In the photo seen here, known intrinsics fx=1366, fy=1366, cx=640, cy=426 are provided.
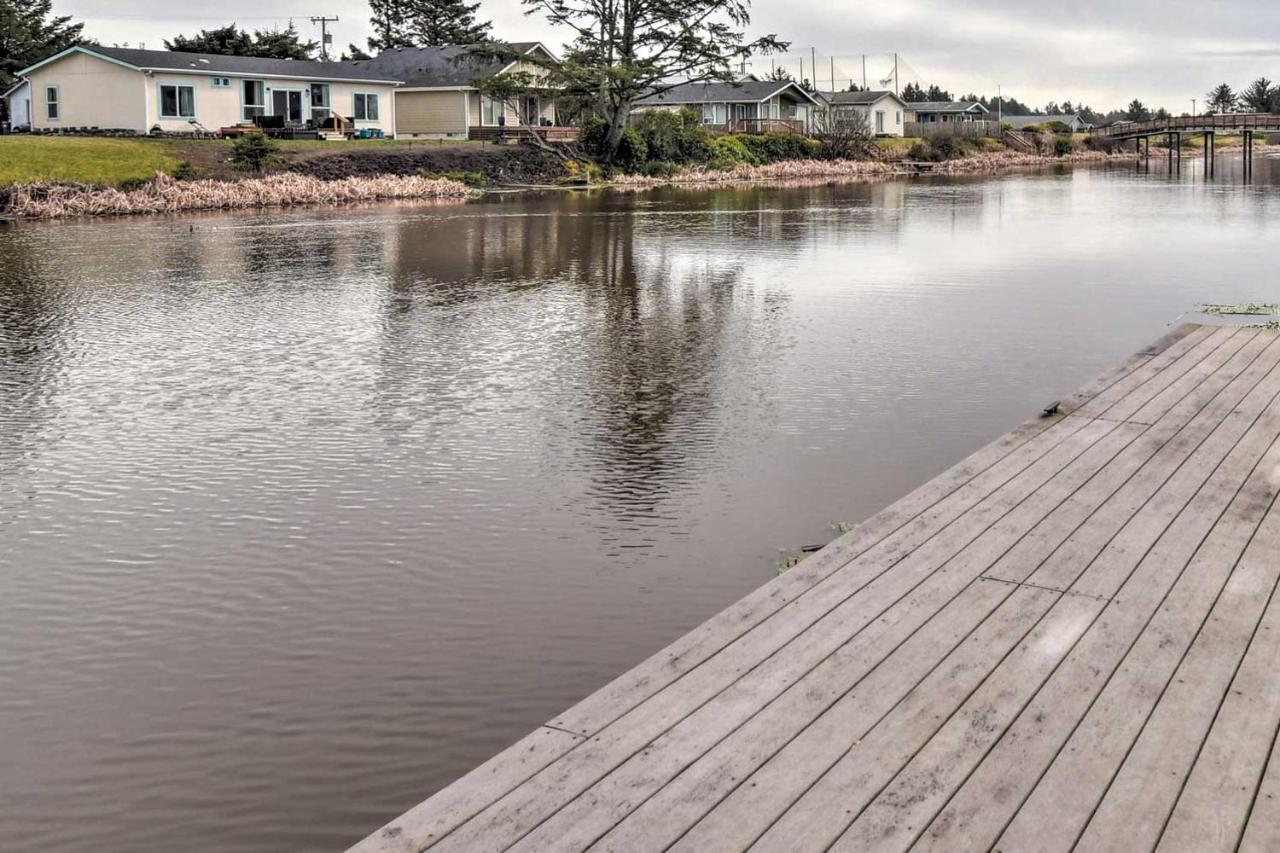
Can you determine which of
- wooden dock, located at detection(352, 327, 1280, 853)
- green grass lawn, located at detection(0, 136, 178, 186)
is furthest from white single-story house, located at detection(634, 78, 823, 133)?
wooden dock, located at detection(352, 327, 1280, 853)

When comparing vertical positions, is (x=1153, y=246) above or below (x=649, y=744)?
above

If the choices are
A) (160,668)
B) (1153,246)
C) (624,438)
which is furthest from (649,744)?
(1153,246)

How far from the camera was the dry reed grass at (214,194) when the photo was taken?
136 ft

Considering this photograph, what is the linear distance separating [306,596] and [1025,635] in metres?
4.39

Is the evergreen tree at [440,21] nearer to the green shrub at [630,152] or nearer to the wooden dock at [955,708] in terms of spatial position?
the green shrub at [630,152]

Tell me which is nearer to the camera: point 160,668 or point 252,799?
point 252,799

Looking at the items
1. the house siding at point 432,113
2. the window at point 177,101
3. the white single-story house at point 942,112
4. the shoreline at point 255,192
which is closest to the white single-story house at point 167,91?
the window at point 177,101

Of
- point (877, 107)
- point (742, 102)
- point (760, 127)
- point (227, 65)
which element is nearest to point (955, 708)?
point (227, 65)

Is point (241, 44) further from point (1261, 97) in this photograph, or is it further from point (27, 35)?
point (1261, 97)

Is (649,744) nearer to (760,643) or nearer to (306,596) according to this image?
(760,643)

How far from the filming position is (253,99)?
198 feet

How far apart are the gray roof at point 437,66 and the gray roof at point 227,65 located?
2760mm

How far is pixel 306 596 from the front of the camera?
8383 millimetres

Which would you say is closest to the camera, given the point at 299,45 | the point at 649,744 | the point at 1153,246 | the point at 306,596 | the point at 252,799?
the point at 649,744
